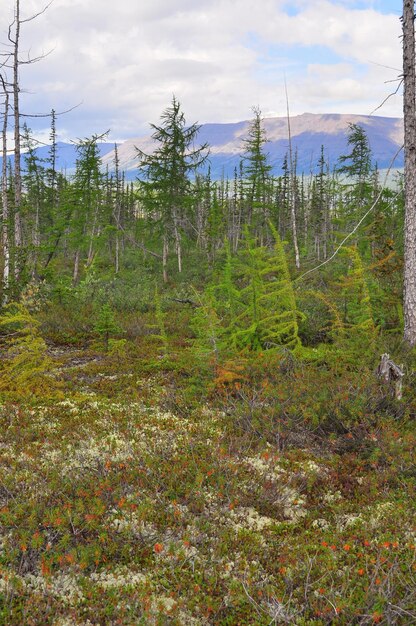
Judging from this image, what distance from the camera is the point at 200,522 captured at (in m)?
4.93

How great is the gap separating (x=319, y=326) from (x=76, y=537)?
10.2m

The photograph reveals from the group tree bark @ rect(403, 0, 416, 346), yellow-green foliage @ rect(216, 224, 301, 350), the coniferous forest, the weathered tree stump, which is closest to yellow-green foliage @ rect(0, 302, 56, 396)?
the coniferous forest

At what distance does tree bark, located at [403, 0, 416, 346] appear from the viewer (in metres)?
10.6

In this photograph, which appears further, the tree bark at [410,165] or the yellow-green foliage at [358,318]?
the yellow-green foliage at [358,318]

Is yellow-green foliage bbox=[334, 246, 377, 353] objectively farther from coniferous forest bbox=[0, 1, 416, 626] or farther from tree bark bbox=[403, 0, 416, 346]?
tree bark bbox=[403, 0, 416, 346]

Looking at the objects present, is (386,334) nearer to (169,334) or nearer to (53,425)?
(169,334)

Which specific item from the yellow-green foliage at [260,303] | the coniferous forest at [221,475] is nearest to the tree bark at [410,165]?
the coniferous forest at [221,475]

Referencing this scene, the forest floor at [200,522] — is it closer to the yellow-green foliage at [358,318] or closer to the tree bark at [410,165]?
the yellow-green foliage at [358,318]

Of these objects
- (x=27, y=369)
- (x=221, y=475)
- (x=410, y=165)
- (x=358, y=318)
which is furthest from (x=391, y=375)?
(x=27, y=369)

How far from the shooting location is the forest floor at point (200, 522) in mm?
3768

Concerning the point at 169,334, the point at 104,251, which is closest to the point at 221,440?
the point at 169,334

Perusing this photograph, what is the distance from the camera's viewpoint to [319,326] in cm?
1330

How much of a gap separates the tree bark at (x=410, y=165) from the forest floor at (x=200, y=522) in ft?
14.8

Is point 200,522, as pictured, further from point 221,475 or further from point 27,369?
point 27,369
